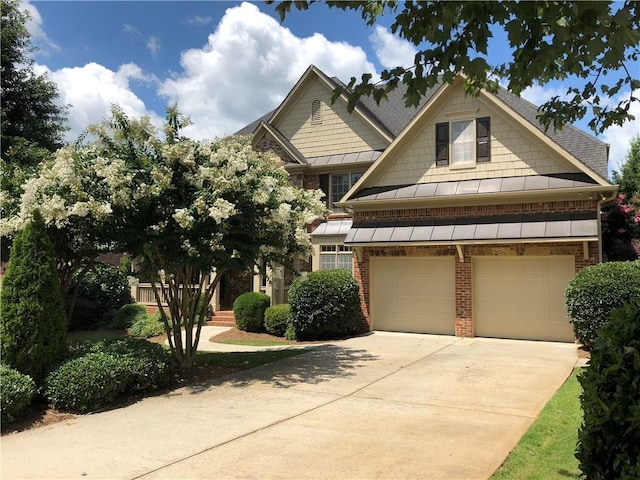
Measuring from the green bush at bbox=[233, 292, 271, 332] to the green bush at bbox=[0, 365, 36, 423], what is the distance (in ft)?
33.3

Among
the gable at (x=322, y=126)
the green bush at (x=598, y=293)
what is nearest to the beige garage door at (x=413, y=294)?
the green bush at (x=598, y=293)

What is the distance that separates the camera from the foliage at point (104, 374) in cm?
745

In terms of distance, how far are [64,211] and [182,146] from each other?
223 cm

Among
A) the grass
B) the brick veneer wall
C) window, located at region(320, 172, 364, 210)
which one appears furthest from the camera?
window, located at region(320, 172, 364, 210)

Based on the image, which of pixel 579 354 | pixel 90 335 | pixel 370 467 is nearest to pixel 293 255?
pixel 370 467

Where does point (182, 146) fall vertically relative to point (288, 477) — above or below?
above

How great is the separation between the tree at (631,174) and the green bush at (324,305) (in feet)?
44.3

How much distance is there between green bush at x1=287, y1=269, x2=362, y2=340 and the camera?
48.7ft

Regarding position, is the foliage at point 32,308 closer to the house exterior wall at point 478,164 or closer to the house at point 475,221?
the house at point 475,221

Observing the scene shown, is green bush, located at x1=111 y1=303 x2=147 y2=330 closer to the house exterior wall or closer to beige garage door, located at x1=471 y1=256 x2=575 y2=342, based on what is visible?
the house exterior wall

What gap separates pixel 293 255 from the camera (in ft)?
35.6

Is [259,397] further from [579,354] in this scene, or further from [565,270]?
[565,270]

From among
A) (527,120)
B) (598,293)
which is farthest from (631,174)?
(598,293)

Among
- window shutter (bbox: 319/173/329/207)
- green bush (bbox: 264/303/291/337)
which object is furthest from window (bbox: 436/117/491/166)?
green bush (bbox: 264/303/291/337)
